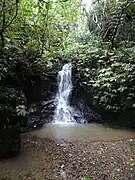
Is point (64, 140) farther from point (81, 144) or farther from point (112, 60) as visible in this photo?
point (112, 60)

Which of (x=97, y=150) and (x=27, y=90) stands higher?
(x=27, y=90)

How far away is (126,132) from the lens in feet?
26.2

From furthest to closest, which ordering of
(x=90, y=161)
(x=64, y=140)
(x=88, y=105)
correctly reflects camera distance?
(x=88, y=105), (x=64, y=140), (x=90, y=161)

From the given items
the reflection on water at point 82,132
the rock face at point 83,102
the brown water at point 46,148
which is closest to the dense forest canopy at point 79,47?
the rock face at point 83,102

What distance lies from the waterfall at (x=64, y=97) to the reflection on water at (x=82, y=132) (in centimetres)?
79

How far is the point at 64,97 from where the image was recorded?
433 inches

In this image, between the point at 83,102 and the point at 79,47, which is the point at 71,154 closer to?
the point at 83,102

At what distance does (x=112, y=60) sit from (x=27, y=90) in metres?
3.99

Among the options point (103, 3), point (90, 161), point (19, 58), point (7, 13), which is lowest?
point (90, 161)

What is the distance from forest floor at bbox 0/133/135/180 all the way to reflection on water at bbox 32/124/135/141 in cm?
58

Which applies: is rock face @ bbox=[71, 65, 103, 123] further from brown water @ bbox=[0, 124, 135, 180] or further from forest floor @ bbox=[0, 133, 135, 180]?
forest floor @ bbox=[0, 133, 135, 180]

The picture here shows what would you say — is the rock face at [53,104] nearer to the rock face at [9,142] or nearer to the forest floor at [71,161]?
the forest floor at [71,161]

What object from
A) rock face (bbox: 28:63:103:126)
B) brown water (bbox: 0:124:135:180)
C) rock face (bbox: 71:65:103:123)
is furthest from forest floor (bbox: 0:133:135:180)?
rock face (bbox: 71:65:103:123)

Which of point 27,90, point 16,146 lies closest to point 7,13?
point 27,90
